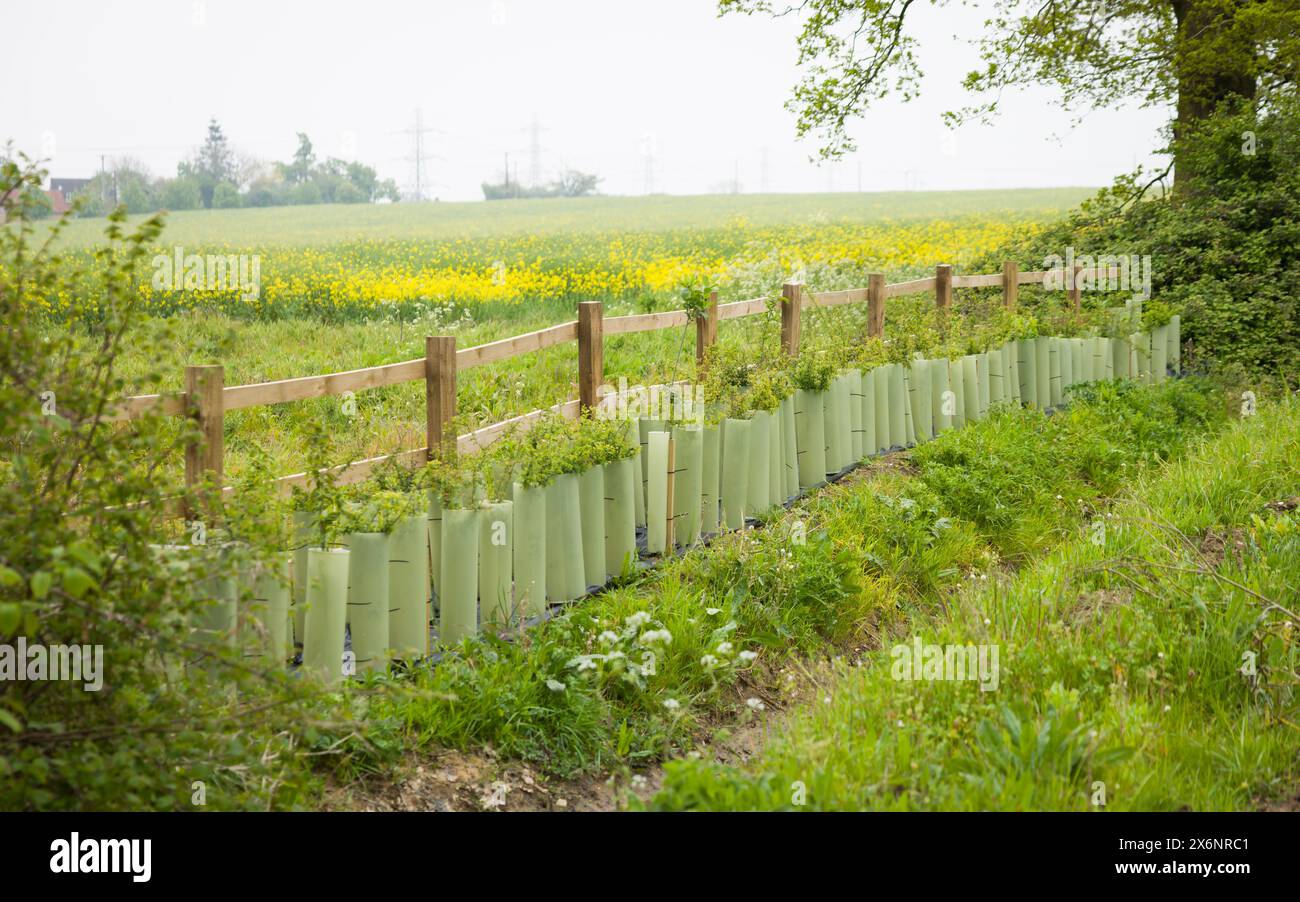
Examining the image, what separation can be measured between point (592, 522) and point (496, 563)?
70cm

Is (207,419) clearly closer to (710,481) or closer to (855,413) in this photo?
(710,481)

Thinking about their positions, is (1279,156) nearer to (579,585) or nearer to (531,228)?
(579,585)

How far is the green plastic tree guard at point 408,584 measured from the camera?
4.51 m

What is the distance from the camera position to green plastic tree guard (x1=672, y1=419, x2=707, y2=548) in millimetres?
6160

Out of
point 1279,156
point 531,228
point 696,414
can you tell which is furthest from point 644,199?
point 696,414

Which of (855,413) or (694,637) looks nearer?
(694,637)

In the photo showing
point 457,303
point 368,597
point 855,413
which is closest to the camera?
point 368,597

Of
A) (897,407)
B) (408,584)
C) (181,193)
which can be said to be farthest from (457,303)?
(181,193)

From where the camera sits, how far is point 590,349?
6848 millimetres

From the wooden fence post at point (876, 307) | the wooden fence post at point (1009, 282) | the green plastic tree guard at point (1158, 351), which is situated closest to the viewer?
the wooden fence post at point (876, 307)

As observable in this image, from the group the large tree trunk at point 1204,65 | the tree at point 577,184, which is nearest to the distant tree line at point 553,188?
the tree at point 577,184

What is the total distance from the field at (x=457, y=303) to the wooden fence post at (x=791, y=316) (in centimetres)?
77

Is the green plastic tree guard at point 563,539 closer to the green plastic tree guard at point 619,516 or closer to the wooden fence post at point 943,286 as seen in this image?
the green plastic tree guard at point 619,516

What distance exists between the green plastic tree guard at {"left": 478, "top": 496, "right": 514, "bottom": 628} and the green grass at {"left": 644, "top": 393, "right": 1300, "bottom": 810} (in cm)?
145
